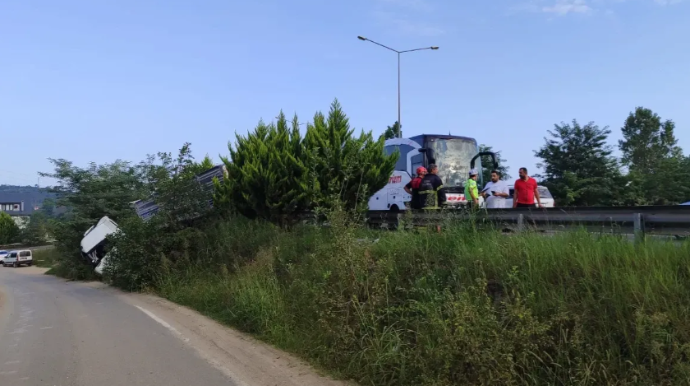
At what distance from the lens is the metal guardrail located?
638 centimetres

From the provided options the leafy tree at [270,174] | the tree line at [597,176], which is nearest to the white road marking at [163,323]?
the leafy tree at [270,174]

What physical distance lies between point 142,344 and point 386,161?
7.63 metres

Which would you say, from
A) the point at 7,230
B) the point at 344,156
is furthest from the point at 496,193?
the point at 7,230

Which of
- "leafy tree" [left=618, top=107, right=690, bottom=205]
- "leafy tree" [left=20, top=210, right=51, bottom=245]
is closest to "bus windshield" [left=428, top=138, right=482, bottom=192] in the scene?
"leafy tree" [left=618, top=107, right=690, bottom=205]

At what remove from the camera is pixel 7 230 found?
3108 inches

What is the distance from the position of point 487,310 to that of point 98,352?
6.05 meters

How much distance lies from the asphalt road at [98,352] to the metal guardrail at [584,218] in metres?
4.27

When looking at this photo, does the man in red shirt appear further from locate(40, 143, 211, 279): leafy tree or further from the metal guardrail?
locate(40, 143, 211, 279): leafy tree

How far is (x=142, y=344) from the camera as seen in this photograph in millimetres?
8367

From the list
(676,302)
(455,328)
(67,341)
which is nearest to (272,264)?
(67,341)

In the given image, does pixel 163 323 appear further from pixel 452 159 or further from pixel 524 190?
pixel 452 159

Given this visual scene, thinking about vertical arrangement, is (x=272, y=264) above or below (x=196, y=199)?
below

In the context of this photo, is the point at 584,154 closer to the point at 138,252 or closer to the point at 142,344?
the point at 138,252

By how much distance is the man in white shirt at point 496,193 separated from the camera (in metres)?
12.3
